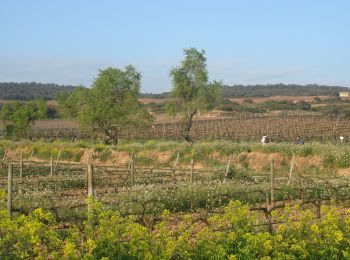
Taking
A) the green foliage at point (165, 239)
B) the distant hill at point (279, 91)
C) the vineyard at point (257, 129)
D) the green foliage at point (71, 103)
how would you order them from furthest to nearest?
the distant hill at point (279, 91) → the vineyard at point (257, 129) → the green foliage at point (71, 103) → the green foliage at point (165, 239)

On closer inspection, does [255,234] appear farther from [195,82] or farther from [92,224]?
[195,82]

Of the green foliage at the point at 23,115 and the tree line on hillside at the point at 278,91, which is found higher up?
the tree line on hillside at the point at 278,91

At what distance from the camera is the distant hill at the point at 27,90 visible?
151625 mm

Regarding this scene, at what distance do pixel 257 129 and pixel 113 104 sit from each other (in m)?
20.6

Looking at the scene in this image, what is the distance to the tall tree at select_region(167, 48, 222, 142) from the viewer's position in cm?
5469

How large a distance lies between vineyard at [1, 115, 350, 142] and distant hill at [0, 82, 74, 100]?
72.5 meters

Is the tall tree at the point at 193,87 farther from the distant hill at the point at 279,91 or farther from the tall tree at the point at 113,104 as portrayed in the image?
the distant hill at the point at 279,91

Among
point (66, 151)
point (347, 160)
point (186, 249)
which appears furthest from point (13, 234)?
point (66, 151)

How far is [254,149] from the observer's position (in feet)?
121

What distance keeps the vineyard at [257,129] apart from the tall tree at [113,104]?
189 inches

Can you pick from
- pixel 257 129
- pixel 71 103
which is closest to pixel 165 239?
pixel 71 103

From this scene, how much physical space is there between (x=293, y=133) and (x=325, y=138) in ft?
23.0

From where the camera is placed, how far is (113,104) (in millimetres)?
54500

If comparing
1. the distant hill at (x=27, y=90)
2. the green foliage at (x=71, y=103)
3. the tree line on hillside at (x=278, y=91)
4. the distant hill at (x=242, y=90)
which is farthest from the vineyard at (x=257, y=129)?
the tree line on hillside at (x=278, y=91)
